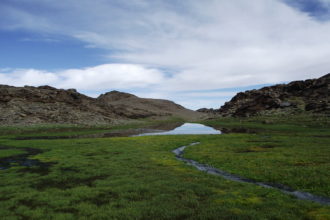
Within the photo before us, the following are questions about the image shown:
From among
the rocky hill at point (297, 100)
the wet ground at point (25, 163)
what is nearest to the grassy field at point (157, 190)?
the wet ground at point (25, 163)

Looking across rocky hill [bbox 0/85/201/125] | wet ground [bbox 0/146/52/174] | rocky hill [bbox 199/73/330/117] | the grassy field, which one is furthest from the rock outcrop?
wet ground [bbox 0/146/52/174]

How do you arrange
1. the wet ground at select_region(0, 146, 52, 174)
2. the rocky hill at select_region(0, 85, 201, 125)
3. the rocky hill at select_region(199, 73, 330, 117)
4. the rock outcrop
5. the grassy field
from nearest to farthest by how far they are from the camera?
the grassy field, the wet ground at select_region(0, 146, 52, 174), the rocky hill at select_region(0, 85, 201, 125), the rocky hill at select_region(199, 73, 330, 117), the rock outcrop

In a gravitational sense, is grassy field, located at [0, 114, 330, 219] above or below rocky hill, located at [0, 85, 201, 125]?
below

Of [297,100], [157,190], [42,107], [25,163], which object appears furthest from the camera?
[297,100]

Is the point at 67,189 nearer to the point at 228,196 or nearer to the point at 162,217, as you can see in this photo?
the point at 162,217

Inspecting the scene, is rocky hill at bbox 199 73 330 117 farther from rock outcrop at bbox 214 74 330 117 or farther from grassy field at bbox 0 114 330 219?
grassy field at bbox 0 114 330 219

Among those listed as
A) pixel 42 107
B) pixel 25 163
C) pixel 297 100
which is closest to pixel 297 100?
pixel 297 100

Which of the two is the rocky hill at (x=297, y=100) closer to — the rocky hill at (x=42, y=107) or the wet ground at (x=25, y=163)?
the rocky hill at (x=42, y=107)

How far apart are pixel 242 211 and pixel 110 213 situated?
9.08 meters

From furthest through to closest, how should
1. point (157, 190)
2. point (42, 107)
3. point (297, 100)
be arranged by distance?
point (297, 100) → point (42, 107) → point (157, 190)

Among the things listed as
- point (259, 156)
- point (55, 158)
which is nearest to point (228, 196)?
point (259, 156)

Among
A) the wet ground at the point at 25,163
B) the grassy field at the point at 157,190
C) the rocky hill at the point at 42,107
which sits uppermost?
the rocky hill at the point at 42,107

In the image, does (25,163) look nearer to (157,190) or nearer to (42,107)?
(157,190)

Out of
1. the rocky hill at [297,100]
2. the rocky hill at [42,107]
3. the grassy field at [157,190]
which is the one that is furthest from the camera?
the rocky hill at [297,100]
